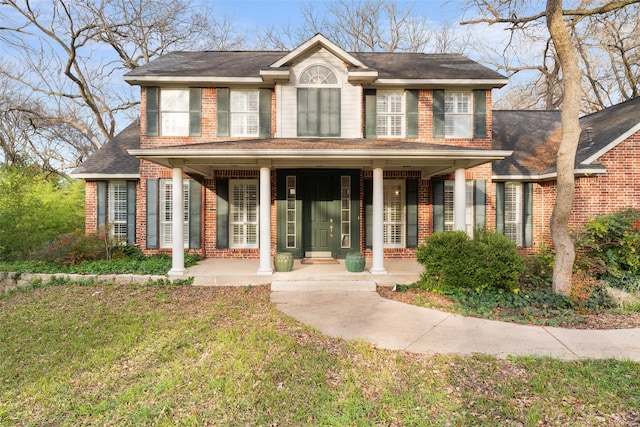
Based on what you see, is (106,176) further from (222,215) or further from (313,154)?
(313,154)

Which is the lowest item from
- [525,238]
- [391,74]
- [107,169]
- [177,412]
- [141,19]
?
[177,412]

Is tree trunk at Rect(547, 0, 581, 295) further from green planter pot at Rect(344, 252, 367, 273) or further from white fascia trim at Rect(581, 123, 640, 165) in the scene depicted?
white fascia trim at Rect(581, 123, 640, 165)

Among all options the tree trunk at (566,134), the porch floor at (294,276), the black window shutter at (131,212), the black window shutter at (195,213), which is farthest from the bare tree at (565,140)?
the black window shutter at (131,212)

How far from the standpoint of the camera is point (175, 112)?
33.7 ft

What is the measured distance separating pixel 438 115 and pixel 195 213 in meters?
8.03

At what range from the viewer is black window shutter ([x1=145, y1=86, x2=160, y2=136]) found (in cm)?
1009

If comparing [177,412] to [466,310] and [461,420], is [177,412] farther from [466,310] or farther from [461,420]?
[466,310]

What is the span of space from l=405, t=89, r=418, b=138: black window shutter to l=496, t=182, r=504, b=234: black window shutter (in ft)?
10.8

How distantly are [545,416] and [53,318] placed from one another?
723cm

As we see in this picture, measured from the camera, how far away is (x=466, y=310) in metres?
5.86

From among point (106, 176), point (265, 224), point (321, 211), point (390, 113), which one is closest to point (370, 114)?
point (390, 113)

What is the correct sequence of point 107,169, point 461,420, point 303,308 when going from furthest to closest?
point 107,169, point 303,308, point 461,420

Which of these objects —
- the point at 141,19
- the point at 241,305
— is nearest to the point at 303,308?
the point at 241,305

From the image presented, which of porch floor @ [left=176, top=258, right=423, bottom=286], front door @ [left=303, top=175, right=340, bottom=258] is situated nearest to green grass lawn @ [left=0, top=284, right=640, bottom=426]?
porch floor @ [left=176, top=258, right=423, bottom=286]
